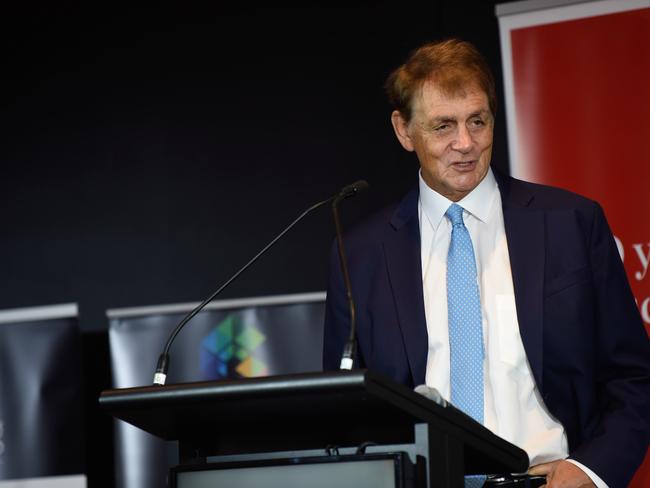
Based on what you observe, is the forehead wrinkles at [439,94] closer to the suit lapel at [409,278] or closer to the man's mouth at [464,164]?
the man's mouth at [464,164]

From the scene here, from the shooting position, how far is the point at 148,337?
442 centimetres

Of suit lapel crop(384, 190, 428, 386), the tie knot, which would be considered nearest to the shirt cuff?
suit lapel crop(384, 190, 428, 386)

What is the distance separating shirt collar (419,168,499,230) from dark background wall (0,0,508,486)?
190 centimetres

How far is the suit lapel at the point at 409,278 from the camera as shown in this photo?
245cm

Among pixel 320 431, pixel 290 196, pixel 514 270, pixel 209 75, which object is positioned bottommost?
pixel 320 431

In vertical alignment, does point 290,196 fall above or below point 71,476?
above

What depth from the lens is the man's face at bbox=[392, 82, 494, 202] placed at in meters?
2.61

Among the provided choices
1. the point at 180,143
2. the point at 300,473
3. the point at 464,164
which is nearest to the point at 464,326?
→ the point at 464,164

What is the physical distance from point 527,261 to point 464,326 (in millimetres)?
210

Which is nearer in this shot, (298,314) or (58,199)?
(298,314)

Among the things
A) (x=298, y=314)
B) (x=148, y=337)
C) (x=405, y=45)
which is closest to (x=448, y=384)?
(x=298, y=314)

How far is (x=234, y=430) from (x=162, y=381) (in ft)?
0.57

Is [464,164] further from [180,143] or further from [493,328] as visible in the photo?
[180,143]

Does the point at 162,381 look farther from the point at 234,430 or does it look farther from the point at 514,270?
the point at 514,270
